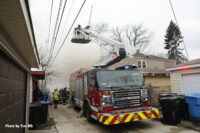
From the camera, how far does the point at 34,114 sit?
5.95m

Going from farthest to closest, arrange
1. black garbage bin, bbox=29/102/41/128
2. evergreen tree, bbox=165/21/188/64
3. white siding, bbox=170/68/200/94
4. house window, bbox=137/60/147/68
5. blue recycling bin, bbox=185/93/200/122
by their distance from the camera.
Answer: evergreen tree, bbox=165/21/188/64, house window, bbox=137/60/147/68, white siding, bbox=170/68/200/94, black garbage bin, bbox=29/102/41/128, blue recycling bin, bbox=185/93/200/122

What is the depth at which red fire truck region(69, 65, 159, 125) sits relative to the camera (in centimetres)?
497

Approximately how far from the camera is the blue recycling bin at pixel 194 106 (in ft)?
17.6

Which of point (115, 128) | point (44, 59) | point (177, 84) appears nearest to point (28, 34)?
point (115, 128)

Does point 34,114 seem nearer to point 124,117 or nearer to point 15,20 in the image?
point 124,117

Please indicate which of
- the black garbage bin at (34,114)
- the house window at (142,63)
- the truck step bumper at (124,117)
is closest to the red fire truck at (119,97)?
the truck step bumper at (124,117)

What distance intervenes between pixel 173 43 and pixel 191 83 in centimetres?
3244

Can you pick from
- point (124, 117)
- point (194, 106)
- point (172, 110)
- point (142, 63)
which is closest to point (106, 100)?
point (124, 117)

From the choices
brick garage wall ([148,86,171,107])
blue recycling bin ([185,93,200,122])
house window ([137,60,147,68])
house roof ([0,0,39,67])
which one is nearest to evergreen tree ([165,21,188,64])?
house window ([137,60,147,68])

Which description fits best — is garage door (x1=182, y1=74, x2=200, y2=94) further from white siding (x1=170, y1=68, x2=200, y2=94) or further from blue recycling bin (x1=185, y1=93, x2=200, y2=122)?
blue recycling bin (x1=185, y1=93, x2=200, y2=122)

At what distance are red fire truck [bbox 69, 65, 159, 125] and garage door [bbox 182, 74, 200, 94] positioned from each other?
318 cm

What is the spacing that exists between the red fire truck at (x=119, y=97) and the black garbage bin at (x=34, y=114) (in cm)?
220

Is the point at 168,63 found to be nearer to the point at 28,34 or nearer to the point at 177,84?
the point at 177,84

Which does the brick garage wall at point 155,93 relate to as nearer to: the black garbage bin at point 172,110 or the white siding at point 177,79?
the white siding at point 177,79
